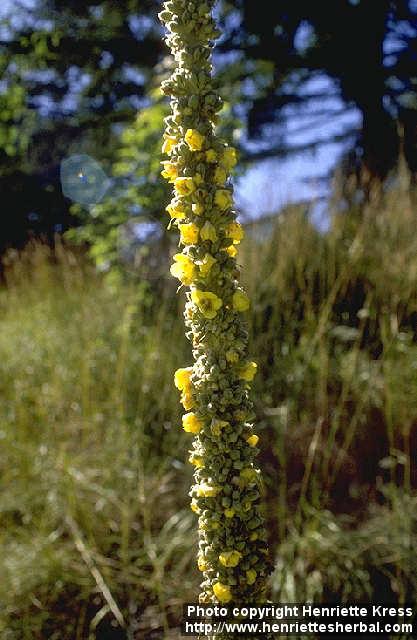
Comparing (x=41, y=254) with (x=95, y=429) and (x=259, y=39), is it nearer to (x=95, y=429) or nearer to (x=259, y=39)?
(x=95, y=429)

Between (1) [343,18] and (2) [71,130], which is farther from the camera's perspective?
(2) [71,130]

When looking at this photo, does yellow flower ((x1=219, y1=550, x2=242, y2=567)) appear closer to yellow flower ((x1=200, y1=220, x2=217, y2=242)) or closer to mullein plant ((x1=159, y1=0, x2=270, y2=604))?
mullein plant ((x1=159, y1=0, x2=270, y2=604))

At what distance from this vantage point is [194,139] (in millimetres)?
885

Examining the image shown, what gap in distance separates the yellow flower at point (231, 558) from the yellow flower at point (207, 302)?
38 cm

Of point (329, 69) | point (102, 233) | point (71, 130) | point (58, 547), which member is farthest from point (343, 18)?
point (58, 547)

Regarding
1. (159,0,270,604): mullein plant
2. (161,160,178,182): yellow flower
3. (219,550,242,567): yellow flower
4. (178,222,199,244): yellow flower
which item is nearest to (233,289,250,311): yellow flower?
(159,0,270,604): mullein plant

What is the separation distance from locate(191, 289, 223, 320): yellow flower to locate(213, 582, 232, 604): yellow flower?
1.43 feet

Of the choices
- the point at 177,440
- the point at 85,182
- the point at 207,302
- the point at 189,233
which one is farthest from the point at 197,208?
the point at 85,182

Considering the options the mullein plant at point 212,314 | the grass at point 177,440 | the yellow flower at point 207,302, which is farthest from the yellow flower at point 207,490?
the grass at point 177,440

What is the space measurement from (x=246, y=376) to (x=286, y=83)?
6868mm

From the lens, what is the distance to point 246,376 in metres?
0.95

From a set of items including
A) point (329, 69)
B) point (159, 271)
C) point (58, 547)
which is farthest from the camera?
point (329, 69)

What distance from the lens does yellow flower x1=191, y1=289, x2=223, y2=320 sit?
916 mm

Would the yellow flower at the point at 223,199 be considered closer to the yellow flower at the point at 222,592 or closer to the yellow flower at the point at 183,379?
the yellow flower at the point at 183,379
